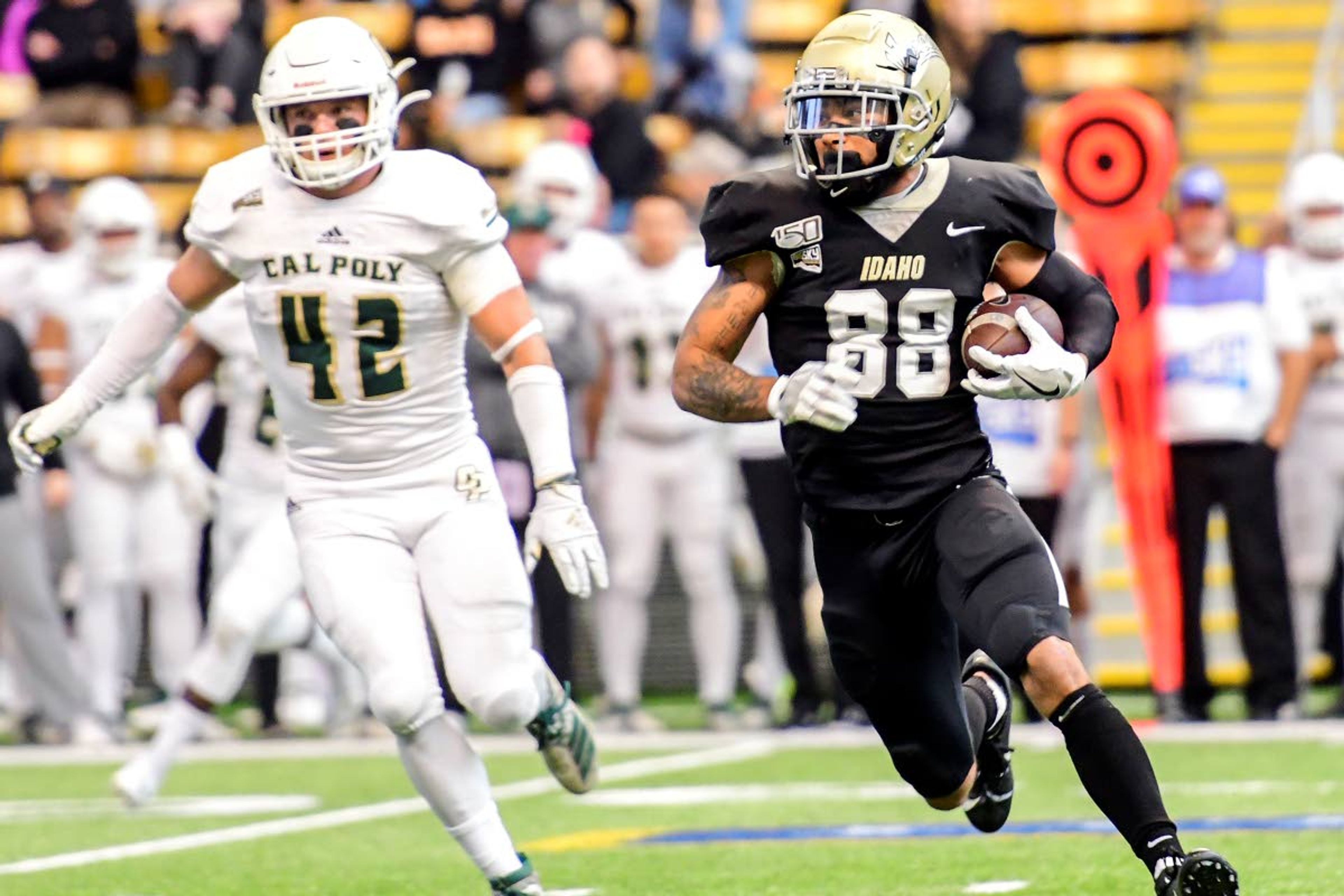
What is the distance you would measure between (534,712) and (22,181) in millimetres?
8175

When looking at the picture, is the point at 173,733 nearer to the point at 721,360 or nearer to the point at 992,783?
the point at 992,783

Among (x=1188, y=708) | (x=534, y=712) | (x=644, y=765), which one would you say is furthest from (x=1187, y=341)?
(x=534, y=712)

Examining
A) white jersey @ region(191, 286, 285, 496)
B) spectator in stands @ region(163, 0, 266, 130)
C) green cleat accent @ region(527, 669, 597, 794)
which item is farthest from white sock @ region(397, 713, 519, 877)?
spectator in stands @ region(163, 0, 266, 130)

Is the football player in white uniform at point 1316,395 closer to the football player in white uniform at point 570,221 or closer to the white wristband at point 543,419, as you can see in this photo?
the football player in white uniform at point 570,221

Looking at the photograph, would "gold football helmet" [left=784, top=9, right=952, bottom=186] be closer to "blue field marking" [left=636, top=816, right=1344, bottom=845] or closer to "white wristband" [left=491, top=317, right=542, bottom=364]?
"white wristband" [left=491, top=317, right=542, bottom=364]

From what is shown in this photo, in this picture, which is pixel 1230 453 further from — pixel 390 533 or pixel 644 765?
pixel 390 533

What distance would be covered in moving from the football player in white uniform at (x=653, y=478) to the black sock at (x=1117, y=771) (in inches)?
195

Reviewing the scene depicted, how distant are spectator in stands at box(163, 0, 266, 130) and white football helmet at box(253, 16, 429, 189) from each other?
789 centimetres

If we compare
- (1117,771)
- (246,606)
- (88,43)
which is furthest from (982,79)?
(1117,771)

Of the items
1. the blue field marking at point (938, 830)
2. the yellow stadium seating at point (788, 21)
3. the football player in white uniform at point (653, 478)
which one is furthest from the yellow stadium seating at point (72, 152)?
the blue field marking at point (938, 830)

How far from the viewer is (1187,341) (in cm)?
941

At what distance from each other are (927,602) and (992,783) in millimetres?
637

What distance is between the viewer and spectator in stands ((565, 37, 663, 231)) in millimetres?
12133

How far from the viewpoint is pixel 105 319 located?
9.85 m
